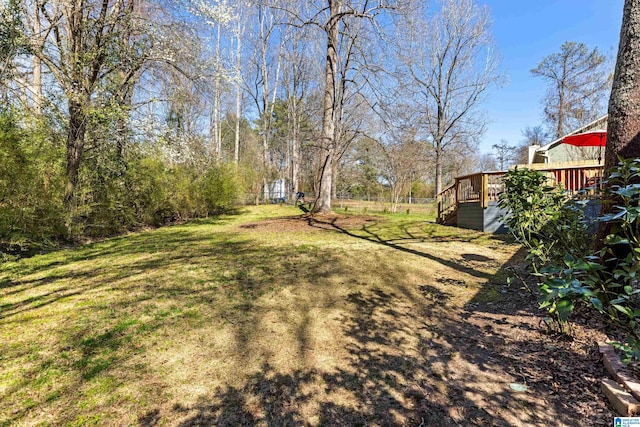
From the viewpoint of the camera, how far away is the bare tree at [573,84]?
15.9 meters

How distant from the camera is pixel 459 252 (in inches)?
198

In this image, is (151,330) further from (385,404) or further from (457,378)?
(457,378)

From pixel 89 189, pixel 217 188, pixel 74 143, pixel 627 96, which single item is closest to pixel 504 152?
pixel 217 188

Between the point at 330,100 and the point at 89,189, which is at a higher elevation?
the point at 330,100

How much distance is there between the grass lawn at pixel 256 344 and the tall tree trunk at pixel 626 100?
59.6 inches

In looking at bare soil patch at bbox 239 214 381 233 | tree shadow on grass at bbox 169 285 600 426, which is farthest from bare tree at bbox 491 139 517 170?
tree shadow on grass at bbox 169 285 600 426

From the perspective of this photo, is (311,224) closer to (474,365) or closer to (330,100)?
(330,100)

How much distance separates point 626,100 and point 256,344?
3.45 m

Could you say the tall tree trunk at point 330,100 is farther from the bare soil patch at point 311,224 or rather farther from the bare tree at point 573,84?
the bare tree at point 573,84

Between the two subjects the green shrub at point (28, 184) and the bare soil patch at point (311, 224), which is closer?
the green shrub at point (28, 184)

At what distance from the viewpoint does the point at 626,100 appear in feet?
7.61

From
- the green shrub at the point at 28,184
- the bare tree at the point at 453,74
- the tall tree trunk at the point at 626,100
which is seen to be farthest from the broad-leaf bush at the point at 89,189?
the bare tree at the point at 453,74

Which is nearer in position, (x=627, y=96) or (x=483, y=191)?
(x=627, y=96)

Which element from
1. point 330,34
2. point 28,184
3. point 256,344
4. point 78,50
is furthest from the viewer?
point 330,34
